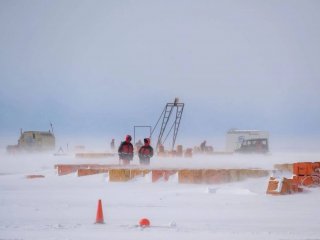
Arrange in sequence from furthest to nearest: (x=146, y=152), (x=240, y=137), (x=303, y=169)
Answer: (x=240, y=137), (x=146, y=152), (x=303, y=169)

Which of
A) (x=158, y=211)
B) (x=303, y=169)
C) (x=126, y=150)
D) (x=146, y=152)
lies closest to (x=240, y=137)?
(x=146, y=152)

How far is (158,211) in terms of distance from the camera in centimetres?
1329

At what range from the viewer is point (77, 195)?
17.0 meters

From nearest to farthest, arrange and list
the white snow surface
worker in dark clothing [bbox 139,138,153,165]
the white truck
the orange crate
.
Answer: the white snow surface → the orange crate → worker in dark clothing [bbox 139,138,153,165] → the white truck

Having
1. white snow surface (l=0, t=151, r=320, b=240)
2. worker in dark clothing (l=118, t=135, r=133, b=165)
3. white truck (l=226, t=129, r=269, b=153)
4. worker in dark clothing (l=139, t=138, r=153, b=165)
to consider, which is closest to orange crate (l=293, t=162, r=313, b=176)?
white snow surface (l=0, t=151, r=320, b=240)

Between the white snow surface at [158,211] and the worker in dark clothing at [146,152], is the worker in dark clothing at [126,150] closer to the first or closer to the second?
the worker in dark clothing at [146,152]

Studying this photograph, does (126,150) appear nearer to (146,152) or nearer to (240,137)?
(146,152)

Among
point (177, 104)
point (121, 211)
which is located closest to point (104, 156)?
point (177, 104)

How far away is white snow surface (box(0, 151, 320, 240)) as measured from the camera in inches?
400

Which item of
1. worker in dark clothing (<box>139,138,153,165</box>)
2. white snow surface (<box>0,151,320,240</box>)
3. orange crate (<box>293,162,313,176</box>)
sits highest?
worker in dark clothing (<box>139,138,153,165</box>)

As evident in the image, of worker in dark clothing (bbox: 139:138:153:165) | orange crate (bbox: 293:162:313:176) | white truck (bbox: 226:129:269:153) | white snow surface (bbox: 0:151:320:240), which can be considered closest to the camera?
white snow surface (bbox: 0:151:320:240)

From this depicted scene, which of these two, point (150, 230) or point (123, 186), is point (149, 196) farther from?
point (150, 230)

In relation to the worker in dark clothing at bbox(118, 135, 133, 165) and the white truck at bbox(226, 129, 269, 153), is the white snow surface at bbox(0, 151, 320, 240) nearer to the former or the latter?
the worker in dark clothing at bbox(118, 135, 133, 165)

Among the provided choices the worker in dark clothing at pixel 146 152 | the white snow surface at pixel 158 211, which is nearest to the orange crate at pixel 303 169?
the white snow surface at pixel 158 211
